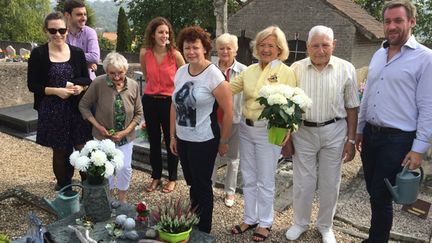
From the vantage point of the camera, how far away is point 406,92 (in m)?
3.14

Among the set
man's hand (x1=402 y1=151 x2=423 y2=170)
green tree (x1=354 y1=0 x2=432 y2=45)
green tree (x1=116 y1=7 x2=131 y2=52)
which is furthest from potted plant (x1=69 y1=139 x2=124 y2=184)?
green tree (x1=354 y1=0 x2=432 y2=45)

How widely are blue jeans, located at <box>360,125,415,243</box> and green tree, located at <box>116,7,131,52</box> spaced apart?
2529 centimetres

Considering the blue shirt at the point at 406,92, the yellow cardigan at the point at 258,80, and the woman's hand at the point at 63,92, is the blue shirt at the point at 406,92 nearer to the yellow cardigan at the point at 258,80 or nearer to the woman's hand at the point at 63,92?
the yellow cardigan at the point at 258,80

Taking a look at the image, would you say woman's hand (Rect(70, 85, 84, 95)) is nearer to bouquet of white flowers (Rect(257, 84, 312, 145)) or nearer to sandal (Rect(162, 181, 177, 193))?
sandal (Rect(162, 181, 177, 193))

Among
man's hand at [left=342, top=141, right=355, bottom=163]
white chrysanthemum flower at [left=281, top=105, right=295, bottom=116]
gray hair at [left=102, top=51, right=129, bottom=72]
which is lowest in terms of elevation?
man's hand at [left=342, top=141, right=355, bottom=163]

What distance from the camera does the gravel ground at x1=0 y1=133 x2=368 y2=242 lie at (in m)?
4.06

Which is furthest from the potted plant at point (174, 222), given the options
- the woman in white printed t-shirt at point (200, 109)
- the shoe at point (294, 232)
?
the shoe at point (294, 232)

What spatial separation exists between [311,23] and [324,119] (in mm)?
12871

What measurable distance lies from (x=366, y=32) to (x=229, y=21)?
Answer: 617 cm

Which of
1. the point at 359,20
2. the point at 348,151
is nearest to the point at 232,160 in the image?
the point at 348,151

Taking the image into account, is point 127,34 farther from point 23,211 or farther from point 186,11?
point 23,211

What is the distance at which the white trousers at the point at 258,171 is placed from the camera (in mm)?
3643

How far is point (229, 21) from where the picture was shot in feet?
57.2

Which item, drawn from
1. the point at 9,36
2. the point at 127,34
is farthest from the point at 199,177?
the point at 9,36
